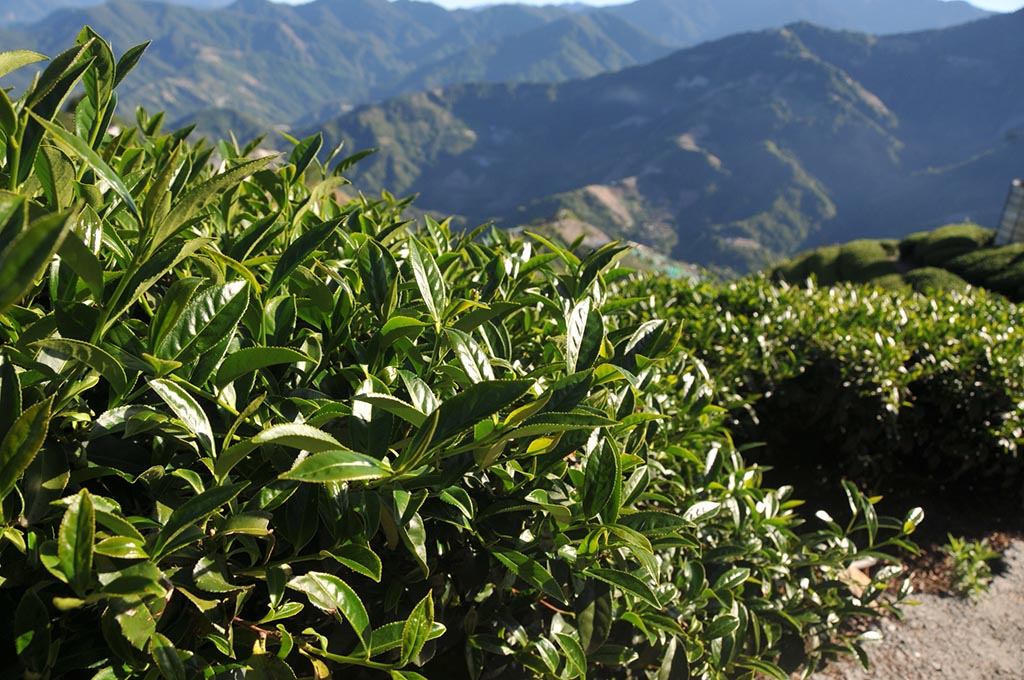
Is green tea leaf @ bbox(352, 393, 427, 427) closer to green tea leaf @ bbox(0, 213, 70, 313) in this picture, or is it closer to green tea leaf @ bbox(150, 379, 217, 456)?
green tea leaf @ bbox(150, 379, 217, 456)

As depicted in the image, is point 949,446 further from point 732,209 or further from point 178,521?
point 732,209

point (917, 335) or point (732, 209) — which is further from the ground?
point (917, 335)

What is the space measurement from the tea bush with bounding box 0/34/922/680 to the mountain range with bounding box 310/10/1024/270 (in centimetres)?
10995

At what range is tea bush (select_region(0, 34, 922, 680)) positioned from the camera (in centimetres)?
76

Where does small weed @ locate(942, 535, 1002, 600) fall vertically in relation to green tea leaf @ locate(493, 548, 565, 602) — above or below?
below

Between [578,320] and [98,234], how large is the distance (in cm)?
72

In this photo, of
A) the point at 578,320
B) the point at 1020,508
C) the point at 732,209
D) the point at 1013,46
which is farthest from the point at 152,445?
the point at 1013,46

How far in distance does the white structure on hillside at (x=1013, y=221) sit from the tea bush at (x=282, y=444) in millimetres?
20851

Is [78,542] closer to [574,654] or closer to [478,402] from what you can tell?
[478,402]

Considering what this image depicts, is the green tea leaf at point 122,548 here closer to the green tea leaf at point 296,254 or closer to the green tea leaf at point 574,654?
the green tea leaf at point 296,254

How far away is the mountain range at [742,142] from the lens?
116 metres

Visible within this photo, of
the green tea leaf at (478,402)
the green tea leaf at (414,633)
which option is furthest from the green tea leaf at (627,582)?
the green tea leaf at (478,402)

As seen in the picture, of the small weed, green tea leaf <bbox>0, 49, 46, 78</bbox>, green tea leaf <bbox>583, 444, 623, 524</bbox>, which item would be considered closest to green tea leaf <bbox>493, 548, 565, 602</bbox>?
green tea leaf <bbox>583, 444, 623, 524</bbox>

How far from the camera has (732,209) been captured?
12506cm
